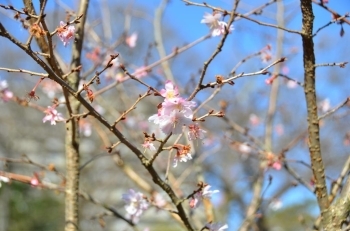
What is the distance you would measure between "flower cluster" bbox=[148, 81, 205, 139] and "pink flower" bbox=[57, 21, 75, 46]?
0.78 ft

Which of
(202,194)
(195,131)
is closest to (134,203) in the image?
(202,194)

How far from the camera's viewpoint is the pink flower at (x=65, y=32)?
3.01 feet

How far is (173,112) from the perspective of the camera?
86 centimetres

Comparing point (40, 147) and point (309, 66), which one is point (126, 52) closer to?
point (309, 66)

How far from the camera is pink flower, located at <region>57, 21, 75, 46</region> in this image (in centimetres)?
92

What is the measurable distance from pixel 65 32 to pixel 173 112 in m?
0.29

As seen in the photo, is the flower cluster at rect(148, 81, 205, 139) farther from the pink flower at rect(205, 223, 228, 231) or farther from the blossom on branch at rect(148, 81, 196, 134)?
the pink flower at rect(205, 223, 228, 231)

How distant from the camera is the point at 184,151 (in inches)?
39.5

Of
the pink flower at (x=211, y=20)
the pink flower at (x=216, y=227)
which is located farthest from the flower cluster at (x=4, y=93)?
the pink flower at (x=216, y=227)

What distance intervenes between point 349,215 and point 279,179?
197 inches

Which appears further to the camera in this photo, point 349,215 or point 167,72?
point 167,72

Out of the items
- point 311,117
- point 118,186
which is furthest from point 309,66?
point 118,186

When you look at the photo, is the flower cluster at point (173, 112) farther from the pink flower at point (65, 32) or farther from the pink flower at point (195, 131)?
the pink flower at point (65, 32)

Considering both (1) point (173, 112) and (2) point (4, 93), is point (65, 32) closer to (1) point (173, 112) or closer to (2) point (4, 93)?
(1) point (173, 112)
